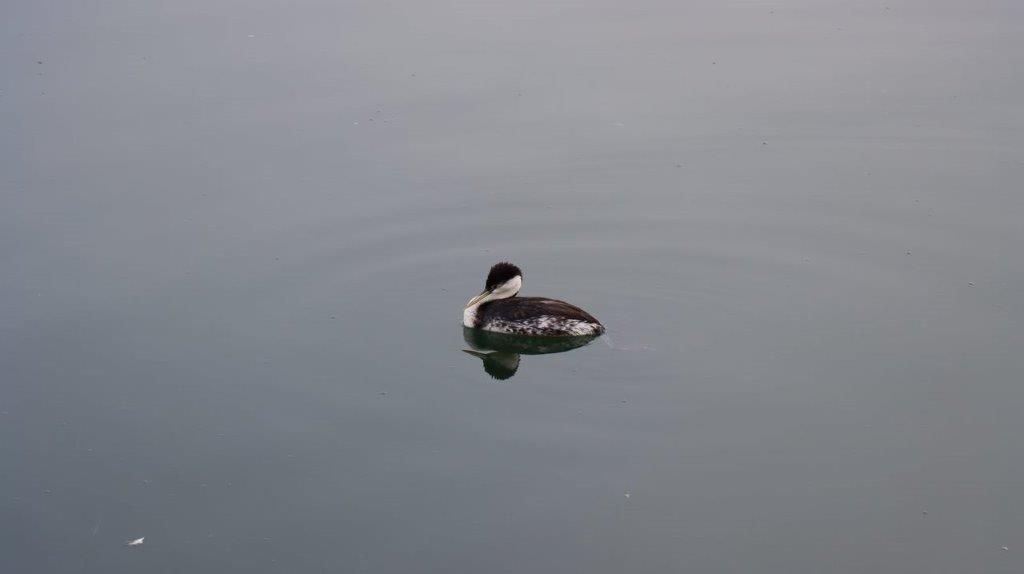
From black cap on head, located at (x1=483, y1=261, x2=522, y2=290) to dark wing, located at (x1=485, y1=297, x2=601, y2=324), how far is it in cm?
15

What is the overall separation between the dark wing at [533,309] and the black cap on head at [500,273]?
0.15 m

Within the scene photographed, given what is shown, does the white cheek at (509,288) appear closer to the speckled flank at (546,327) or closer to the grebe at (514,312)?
the grebe at (514,312)

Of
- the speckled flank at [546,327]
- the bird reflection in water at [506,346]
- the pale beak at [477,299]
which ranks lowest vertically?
the bird reflection in water at [506,346]

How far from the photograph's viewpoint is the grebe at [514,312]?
1129 centimetres

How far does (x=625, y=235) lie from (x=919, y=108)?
4.41 meters

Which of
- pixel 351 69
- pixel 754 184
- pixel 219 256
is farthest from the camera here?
pixel 351 69

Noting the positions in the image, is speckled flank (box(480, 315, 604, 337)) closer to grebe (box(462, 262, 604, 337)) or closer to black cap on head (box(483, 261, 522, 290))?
grebe (box(462, 262, 604, 337))

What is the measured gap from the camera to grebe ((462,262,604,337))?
11.3m

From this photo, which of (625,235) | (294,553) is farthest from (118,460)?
(625,235)

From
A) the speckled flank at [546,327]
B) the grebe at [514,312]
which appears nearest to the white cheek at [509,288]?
the grebe at [514,312]

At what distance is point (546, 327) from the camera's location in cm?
1144

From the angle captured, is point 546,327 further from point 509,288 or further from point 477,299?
point 477,299

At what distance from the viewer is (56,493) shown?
30.6 feet

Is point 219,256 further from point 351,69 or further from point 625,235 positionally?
point 351,69
